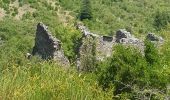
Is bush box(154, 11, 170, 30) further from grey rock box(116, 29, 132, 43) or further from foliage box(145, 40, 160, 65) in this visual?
foliage box(145, 40, 160, 65)

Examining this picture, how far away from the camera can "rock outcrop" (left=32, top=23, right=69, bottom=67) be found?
28.3 metres

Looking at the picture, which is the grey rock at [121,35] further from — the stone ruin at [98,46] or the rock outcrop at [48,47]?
the rock outcrop at [48,47]

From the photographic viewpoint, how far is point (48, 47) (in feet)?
96.3

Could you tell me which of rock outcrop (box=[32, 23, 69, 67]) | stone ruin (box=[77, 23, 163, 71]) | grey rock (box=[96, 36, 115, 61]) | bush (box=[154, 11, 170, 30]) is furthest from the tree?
rock outcrop (box=[32, 23, 69, 67])

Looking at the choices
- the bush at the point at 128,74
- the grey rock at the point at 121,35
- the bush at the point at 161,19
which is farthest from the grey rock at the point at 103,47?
the bush at the point at 161,19

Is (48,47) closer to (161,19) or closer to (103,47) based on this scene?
(103,47)

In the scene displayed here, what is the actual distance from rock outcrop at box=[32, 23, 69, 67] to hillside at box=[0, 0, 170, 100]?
1.89ft

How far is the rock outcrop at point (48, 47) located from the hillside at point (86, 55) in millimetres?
577

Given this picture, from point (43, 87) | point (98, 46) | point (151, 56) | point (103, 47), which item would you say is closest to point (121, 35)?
point (103, 47)

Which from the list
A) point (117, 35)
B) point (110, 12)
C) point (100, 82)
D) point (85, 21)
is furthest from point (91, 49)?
point (110, 12)

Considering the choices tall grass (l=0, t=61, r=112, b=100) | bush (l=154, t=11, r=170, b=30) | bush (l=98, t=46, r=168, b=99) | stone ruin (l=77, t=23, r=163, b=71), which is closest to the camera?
tall grass (l=0, t=61, r=112, b=100)

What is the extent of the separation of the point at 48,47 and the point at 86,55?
1.58m

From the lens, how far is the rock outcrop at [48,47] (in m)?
28.3

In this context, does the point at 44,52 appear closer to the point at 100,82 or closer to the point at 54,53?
the point at 54,53
